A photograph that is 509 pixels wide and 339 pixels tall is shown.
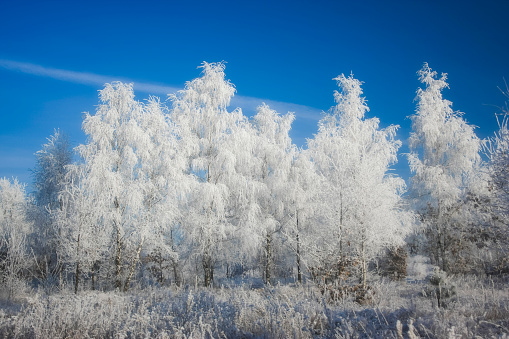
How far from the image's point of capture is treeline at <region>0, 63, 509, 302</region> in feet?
34.9

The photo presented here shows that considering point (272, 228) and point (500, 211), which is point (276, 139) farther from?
point (500, 211)

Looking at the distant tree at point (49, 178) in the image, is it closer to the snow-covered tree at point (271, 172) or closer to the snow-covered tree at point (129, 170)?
the snow-covered tree at point (129, 170)

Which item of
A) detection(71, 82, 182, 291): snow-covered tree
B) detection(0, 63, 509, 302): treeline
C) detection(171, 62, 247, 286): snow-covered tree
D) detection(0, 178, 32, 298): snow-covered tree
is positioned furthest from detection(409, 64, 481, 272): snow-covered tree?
detection(0, 178, 32, 298): snow-covered tree

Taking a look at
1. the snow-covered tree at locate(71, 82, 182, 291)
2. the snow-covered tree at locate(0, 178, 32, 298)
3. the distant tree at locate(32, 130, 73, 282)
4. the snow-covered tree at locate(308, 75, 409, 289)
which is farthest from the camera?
the distant tree at locate(32, 130, 73, 282)

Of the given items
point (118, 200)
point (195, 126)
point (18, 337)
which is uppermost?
point (195, 126)

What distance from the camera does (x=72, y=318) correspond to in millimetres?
4504

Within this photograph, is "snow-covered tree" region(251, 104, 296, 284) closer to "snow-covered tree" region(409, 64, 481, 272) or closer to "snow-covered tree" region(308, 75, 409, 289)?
"snow-covered tree" region(308, 75, 409, 289)

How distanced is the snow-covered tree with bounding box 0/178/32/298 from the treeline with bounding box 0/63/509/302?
130mm

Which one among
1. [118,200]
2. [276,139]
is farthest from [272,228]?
[118,200]

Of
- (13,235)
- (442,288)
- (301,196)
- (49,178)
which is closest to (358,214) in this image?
(442,288)

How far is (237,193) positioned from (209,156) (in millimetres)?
2482

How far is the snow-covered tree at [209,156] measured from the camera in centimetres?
1370

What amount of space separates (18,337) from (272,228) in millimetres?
11895

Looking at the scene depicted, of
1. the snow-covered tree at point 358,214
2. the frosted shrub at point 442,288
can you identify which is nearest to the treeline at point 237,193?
the snow-covered tree at point 358,214
